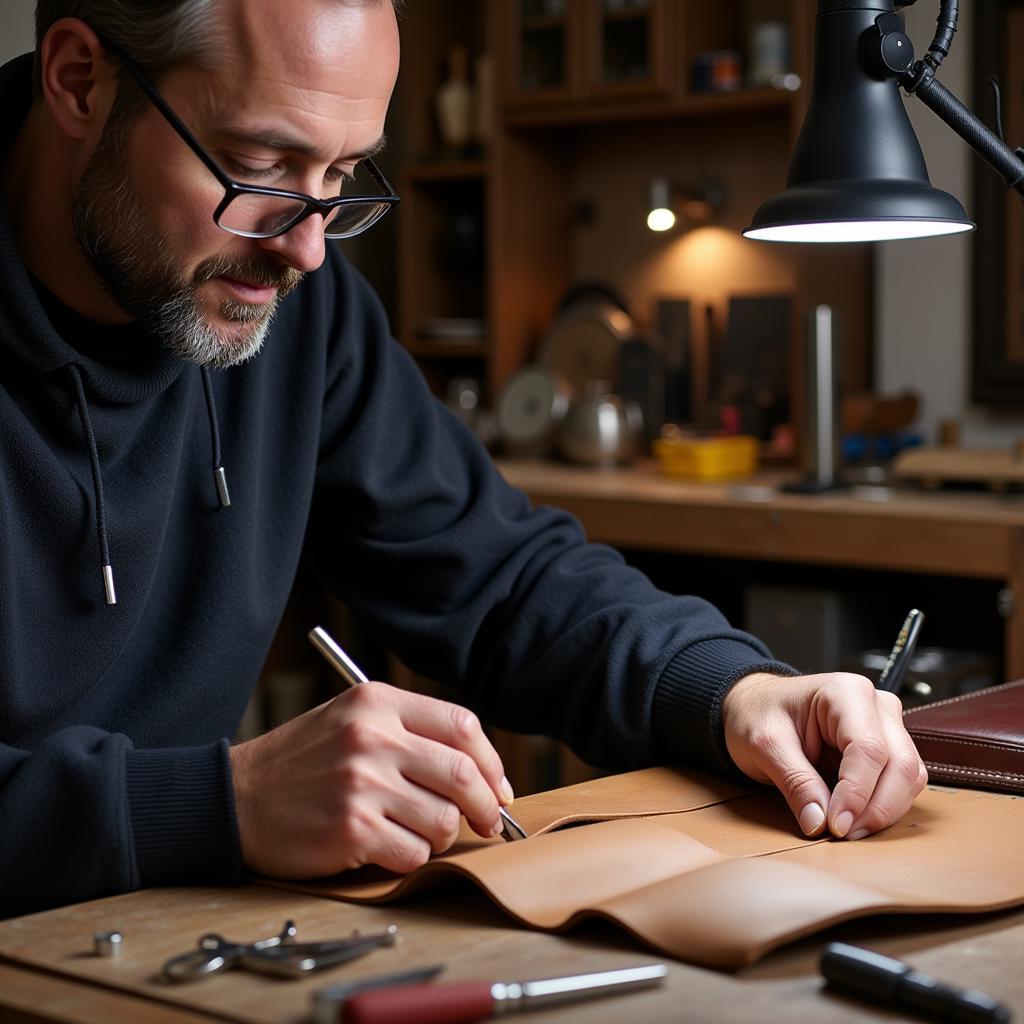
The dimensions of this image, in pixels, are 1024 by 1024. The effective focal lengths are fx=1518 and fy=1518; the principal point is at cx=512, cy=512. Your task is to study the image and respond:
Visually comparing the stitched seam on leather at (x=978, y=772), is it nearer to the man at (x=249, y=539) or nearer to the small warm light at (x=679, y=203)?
the man at (x=249, y=539)

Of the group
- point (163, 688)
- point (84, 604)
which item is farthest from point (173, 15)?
point (163, 688)

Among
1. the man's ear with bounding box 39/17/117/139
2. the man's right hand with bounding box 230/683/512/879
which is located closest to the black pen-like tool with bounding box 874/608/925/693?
the man's right hand with bounding box 230/683/512/879

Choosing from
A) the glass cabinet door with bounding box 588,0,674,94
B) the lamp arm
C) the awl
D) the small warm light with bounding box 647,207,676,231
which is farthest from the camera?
the small warm light with bounding box 647,207,676,231

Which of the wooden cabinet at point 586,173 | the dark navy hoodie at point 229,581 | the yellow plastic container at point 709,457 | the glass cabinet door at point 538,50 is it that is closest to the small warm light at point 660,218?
the wooden cabinet at point 586,173

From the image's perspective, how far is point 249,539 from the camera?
1.42 meters

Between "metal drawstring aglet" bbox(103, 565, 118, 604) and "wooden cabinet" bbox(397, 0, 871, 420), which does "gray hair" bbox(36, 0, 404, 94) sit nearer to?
"metal drawstring aglet" bbox(103, 565, 118, 604)

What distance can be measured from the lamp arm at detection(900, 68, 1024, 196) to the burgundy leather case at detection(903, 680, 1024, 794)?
0.41 m

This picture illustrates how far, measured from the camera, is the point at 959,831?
40.6 inches

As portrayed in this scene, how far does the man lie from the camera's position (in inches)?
38.6

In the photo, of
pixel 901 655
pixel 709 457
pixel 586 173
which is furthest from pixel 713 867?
pixel 586 173

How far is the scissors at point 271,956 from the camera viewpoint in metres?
0.77

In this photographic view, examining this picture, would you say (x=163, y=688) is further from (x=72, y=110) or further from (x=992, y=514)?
(x=992, y=514)

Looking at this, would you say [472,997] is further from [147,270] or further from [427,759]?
[147,270]

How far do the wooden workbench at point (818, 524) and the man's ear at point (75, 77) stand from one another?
1.96 metres
